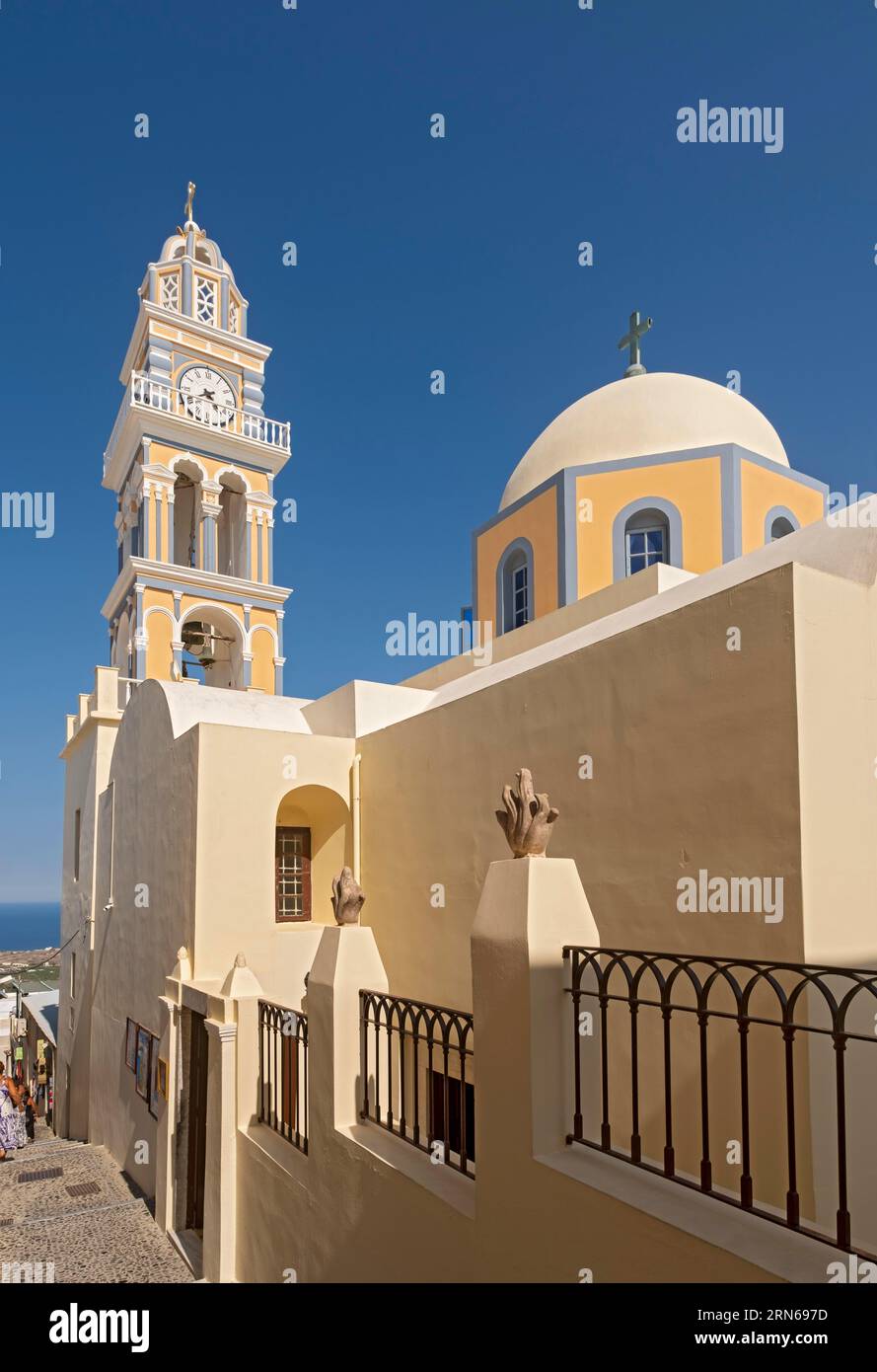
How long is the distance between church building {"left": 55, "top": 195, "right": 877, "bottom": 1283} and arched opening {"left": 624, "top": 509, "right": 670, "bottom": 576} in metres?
0.04

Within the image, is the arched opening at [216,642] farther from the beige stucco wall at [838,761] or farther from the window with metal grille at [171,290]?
the beige stucco wall at [838,761]

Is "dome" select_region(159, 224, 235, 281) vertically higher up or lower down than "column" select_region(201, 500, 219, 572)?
higher up

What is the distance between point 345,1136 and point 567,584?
8038 millimetres

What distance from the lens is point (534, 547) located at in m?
12.4

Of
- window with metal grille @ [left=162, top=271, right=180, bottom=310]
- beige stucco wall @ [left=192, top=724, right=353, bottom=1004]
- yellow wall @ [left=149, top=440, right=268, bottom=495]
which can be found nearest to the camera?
beige stucco wall @ [left=192, top=724, right=353, bottom=1004]

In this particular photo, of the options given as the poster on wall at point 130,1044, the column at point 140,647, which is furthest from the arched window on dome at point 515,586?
the poster on wall at point 130,1044

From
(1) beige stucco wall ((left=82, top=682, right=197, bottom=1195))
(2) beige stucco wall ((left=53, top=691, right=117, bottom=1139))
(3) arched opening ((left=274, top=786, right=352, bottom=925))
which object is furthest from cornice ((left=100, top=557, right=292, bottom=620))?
(3) arched opening ((left=274, top=786, right=352, bottom=925))

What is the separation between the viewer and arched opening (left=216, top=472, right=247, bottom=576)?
683 inches

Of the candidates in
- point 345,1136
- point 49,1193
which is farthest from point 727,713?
point 49,1193

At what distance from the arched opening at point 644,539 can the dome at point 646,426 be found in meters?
0.95

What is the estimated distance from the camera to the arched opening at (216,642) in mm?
16484

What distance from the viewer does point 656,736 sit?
557cm

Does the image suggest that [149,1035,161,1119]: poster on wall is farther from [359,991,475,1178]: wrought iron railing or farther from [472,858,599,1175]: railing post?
[472,858,599,1175]: railing post

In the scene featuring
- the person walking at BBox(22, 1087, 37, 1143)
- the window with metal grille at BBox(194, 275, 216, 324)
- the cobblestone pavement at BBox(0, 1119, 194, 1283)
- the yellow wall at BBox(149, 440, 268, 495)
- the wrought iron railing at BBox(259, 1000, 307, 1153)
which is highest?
the window with metal grille at BBox(194, 275, 216, 324)
